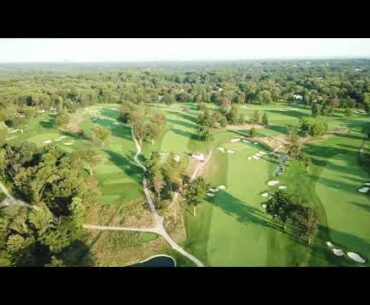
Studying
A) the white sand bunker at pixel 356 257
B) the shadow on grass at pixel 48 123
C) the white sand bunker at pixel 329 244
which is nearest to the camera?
the white sand bunker at pixel 356 257

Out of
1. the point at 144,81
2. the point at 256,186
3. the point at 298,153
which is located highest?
the point at 144,81

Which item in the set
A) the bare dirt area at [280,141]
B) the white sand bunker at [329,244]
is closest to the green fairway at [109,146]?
the bare dirt area at [280,141]

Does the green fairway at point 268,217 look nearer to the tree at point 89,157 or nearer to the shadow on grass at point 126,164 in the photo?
the shadow on grass at point 126,164

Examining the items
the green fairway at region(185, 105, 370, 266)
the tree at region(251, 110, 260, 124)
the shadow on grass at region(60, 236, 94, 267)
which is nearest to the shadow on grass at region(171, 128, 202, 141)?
the green fairway at region(185, 105, 370, 266)

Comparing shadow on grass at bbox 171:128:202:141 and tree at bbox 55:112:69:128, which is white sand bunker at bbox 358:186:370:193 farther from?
tree at bbox 55:112:69:128
